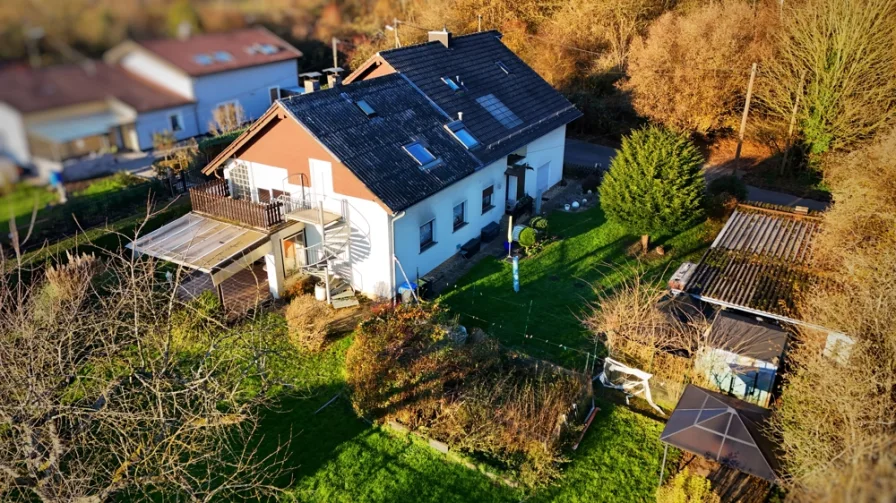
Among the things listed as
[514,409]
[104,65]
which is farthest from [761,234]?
[104,65]

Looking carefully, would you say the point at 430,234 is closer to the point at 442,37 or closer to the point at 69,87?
the point at 442,37

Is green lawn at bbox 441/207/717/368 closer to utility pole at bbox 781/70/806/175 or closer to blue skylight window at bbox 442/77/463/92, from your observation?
blue skylight window at bbox 442/77/463/92

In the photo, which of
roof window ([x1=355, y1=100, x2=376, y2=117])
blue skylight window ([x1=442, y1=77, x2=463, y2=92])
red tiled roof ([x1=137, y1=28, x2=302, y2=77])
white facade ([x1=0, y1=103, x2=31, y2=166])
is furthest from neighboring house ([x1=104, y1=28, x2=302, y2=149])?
blue skylight window ([x1=442, y1=77, x2=463, y2=92])

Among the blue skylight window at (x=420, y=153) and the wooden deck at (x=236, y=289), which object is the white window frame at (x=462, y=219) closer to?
the blue skylight window at (x=420, y=153)

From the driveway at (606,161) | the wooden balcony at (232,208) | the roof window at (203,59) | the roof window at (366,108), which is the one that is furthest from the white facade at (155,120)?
the driveway at (606,161)

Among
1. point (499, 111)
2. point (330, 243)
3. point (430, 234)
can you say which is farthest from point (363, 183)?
point (499, 111)
